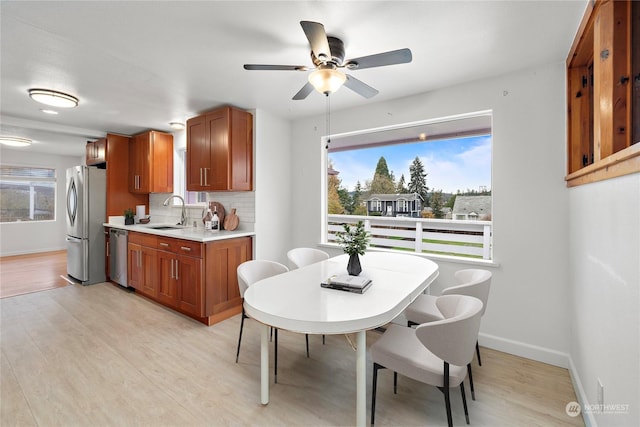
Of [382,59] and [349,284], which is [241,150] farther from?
[349,284]

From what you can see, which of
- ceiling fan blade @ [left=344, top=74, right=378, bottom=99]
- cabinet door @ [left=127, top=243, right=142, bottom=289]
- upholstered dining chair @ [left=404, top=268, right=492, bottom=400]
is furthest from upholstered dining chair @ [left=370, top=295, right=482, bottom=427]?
cabinet door @ [left=127, top=243, right=142, bottom=289]

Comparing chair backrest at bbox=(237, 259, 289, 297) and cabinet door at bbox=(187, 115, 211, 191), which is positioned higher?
cabinet door at bbox=(187, 115, 211, 191)

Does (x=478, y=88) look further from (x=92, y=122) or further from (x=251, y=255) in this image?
(x=92, y=122)

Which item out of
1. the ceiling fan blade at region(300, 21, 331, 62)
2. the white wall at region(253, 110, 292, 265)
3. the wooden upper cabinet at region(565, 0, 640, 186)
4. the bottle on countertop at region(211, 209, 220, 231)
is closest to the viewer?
the wooden upper cabinet at region(565, 0, 640, 186)

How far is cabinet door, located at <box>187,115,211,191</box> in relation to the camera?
3549 millimetres

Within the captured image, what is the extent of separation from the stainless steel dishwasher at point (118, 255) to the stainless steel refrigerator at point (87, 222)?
0.22 metres

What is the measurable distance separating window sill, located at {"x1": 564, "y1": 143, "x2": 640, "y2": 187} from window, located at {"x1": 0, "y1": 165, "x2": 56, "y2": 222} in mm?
9577

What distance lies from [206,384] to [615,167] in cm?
265

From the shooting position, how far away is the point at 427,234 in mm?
3258

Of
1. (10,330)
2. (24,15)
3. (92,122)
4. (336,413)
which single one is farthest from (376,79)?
(10,330)

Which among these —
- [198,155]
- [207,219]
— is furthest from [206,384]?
[198,155]

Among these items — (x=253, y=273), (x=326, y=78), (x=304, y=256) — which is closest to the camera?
(x=326, y=78)

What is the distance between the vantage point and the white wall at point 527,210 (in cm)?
226

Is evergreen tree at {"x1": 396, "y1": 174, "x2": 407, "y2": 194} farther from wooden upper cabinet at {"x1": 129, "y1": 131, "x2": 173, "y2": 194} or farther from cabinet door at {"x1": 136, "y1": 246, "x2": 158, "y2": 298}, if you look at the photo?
wooden upper cabinet at {"x1": 129, "y1": 131, "x2": 173, "y2": 194}
